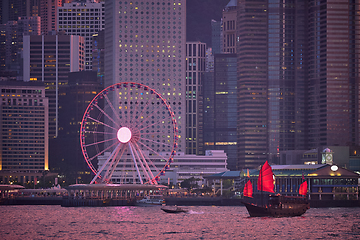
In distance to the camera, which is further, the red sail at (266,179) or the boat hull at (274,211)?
the red sail at (266,179)

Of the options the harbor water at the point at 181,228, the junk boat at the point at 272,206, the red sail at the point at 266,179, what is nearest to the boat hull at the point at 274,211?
the junk boat at the point at 272,206

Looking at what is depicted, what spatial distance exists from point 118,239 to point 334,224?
61708 millimetres

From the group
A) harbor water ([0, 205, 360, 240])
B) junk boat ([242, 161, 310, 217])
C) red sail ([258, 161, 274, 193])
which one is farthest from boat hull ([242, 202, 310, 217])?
red sail ([258, 161, 274, 193])

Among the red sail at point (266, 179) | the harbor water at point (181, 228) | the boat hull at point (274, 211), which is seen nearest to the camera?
the harbor water at point (181, 228)

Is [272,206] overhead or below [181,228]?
overhead

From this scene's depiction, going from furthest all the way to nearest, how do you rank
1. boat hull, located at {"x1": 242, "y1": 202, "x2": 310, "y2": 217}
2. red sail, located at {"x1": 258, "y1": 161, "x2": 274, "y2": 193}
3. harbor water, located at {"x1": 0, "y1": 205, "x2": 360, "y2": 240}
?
red sail, located at {"x1": 258, "y1": 161, "x2": 274, "y2": 193} < boat hull, located at {"x1": 242, "y1": 202, "x2": 310, "y2": 217} < harbor water, located at {"x1": 0, "y1": 205, "x2": 360, "y2": 240}

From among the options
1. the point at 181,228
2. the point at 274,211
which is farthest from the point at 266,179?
the point at 181,228

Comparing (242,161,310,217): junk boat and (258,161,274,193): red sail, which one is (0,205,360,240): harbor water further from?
(258,161,274,193): red sail

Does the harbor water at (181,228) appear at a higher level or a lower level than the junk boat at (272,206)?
lower

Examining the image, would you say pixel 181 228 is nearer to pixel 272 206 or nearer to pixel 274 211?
pixel 272 206

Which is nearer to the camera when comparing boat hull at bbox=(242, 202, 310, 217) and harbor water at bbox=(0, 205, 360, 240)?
harbor water at bbox=(0, 205, 360, 240)

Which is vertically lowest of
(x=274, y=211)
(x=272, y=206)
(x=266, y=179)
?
(x=274, y=211)

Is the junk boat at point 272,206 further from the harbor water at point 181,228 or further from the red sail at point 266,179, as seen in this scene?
the harbor water at point 181,228

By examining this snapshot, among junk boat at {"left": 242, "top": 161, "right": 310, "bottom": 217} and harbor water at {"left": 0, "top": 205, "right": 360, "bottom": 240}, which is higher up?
junk boat at {"left": 242, "top": 161, "right": 310, "bottom": 217}
